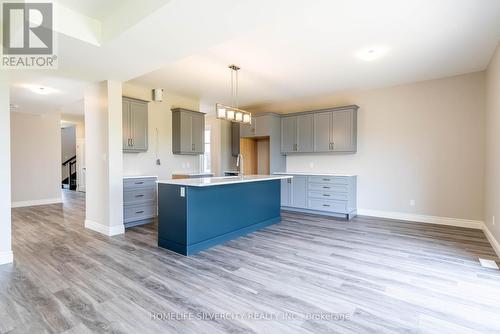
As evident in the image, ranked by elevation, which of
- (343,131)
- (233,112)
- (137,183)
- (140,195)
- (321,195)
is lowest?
(321,195)

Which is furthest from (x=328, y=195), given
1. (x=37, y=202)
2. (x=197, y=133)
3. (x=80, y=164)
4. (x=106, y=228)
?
(x=80, y=164)

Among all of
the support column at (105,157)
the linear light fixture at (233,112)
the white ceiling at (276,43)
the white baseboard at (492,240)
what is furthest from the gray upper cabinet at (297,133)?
the support column at (105,157)

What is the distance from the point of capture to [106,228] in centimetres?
410

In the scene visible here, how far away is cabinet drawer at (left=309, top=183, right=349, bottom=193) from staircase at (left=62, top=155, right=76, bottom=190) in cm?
1013

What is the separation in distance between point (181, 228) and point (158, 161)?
2.72m

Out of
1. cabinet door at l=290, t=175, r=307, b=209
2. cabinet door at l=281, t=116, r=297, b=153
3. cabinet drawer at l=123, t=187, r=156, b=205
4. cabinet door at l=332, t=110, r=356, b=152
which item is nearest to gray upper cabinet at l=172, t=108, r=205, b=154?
cabinet drawer at l=123, t=187, r=156, b=205

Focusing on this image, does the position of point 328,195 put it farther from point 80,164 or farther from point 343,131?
point 80,164

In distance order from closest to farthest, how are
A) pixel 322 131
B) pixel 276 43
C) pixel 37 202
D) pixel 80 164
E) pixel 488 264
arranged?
pixel 488 264
pixel 276 43
pixel 322 131
pixel 37 202
pixel 80 164

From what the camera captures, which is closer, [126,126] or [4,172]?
[4,172]

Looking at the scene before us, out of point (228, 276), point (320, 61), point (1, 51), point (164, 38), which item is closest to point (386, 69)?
point (320, 61)

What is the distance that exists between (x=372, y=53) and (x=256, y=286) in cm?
345

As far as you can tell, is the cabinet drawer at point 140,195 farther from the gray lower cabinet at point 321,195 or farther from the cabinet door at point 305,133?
the cabinet door at point 305,133

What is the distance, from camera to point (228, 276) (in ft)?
8.45

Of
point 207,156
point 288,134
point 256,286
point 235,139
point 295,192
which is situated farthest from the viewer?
point 207,156
